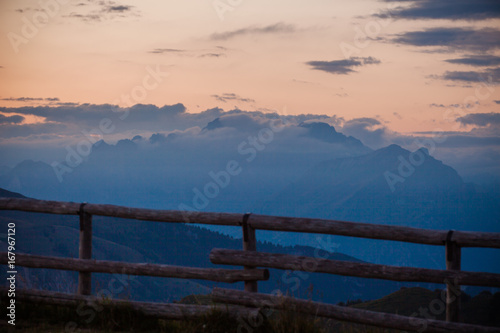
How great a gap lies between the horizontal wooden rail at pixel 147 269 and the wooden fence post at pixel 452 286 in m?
2.22

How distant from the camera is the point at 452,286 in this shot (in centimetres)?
616

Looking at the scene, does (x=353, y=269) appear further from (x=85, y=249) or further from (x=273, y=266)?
(x=85, y=249)

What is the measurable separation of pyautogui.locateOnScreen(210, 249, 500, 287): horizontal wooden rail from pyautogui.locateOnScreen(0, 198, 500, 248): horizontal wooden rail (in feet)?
1.15

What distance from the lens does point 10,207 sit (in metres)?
8.09

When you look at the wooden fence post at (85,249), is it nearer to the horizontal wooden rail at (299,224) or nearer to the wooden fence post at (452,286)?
the horizontal wooden rail at (299,224)

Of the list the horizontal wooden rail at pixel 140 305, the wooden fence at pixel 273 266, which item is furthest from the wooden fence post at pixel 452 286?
the horizontal wooden rail at pixel 140 305

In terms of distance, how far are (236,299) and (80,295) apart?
7.70ft

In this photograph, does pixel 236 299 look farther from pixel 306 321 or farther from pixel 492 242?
pixel 492 242

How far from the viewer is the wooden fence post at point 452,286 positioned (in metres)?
6.17

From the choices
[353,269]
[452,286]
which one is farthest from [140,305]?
[452,286]

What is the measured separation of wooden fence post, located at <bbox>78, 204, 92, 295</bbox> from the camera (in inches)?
299

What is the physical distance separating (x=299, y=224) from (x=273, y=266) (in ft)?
2.42

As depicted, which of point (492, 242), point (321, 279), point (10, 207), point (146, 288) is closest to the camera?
point (492, 242)

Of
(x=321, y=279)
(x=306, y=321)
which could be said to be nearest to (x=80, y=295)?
(x=306, y=321)
